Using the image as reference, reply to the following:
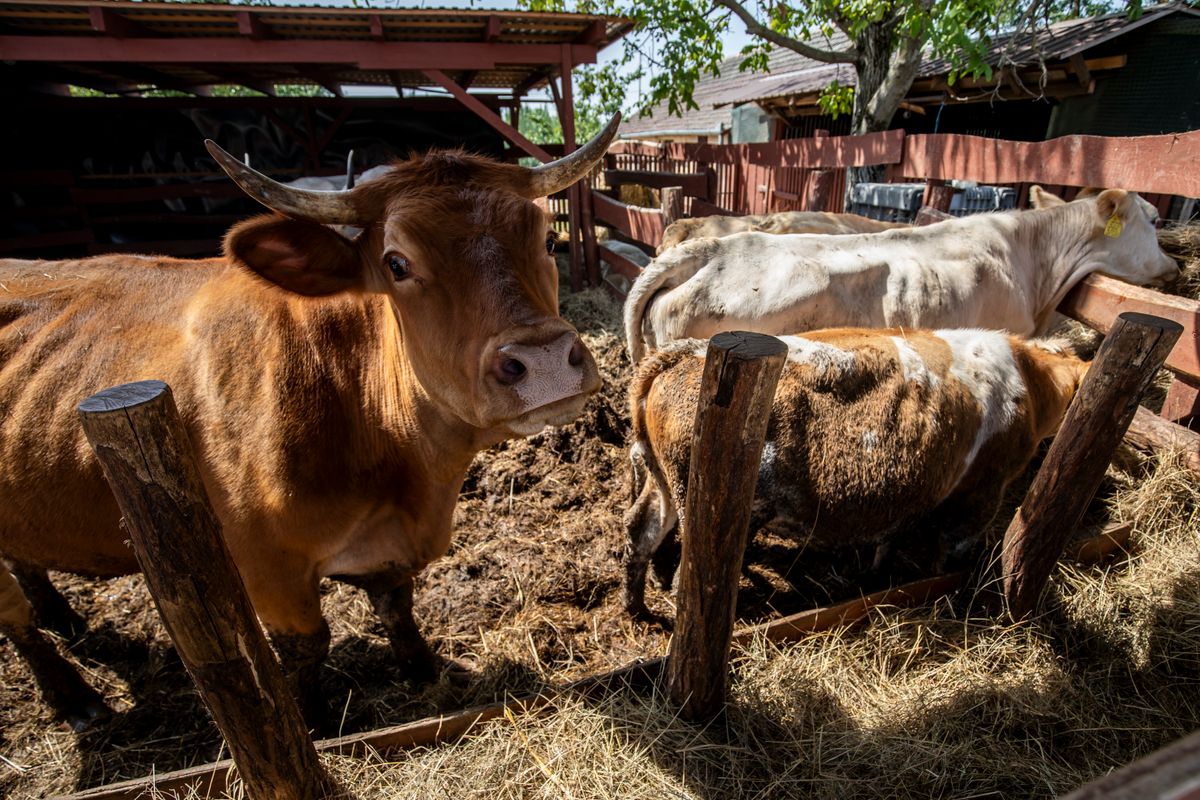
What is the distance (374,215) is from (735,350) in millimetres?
1313

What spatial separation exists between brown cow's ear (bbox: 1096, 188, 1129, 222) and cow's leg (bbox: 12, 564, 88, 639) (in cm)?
721

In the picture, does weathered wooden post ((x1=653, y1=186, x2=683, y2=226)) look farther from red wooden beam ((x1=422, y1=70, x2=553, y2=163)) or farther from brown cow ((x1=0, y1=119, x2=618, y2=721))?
brown cow ((x1=0, y1=119, x2=618, y2=721))

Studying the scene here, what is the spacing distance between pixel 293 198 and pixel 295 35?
256 inches

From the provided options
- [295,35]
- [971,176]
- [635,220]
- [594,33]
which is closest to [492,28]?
[594,33]

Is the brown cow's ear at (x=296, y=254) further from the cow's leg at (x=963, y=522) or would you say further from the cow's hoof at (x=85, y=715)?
the cow's leg at (x=963, y=522)

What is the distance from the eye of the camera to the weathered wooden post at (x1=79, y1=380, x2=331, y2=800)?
4.19ft

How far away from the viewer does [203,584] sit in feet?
4.81

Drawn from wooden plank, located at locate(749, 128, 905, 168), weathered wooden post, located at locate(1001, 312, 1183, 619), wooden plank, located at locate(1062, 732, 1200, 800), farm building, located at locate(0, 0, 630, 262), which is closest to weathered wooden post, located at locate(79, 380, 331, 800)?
wooden plank, located at locate(1062, 732, 1200, 800)

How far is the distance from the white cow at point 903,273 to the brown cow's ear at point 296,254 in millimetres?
2349

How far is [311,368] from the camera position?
7.30 feet

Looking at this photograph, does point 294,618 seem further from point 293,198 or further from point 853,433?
point 853,433

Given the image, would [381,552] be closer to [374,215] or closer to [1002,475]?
[374,215]

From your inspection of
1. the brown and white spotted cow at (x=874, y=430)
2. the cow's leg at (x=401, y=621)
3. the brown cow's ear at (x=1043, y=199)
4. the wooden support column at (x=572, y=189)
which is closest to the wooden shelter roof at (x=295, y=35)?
the wooden support column at (x=572, y=189)

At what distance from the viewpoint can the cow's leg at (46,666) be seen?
2623mm
